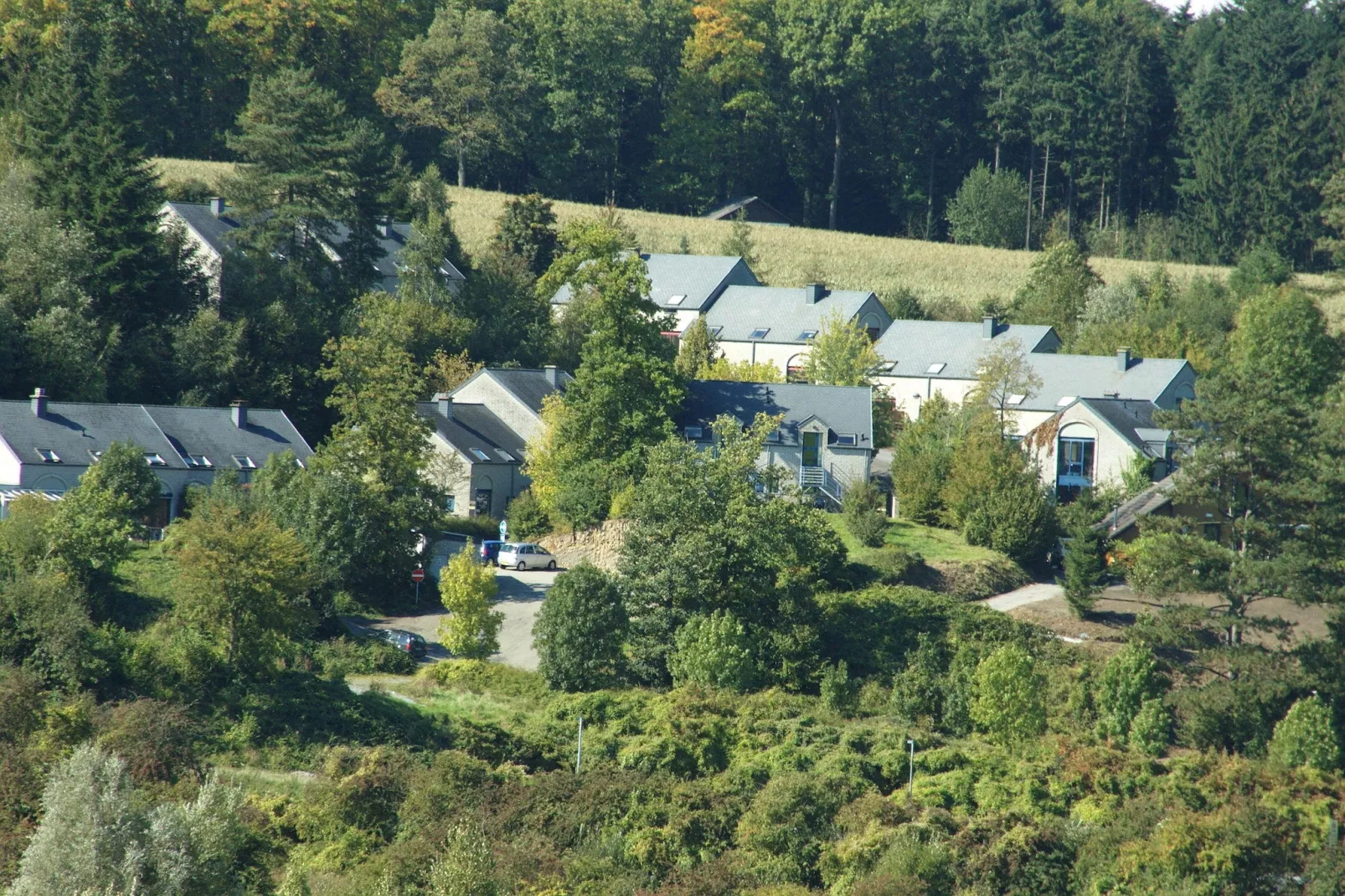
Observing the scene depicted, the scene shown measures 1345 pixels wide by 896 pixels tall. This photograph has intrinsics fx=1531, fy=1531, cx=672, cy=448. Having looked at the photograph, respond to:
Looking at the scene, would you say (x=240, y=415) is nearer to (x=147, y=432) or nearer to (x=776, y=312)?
(x=147, y=432)

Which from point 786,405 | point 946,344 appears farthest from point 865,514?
point 946,344

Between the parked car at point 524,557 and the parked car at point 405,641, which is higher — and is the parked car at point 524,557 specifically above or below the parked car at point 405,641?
above

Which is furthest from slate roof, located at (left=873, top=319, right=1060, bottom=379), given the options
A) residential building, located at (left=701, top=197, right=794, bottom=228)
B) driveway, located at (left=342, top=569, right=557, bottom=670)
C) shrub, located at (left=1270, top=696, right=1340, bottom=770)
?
residential building, located at (left=701, top=197, right=794, bottom=228)

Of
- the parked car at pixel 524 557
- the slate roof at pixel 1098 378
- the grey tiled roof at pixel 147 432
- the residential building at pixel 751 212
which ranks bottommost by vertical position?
the parked car at pixel 524 557

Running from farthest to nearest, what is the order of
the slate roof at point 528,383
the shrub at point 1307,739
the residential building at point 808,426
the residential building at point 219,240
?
the residential building at point 219,240 < the slate roof at point 528,383 < the residential building at point 808,426 < the shrub at point 1307,739

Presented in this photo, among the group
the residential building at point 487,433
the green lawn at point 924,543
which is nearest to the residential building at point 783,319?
the residential building at point 487,433

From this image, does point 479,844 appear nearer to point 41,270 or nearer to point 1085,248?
point 41,270

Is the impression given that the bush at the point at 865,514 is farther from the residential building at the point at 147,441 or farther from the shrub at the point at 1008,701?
the residential building at the point at 147,441
